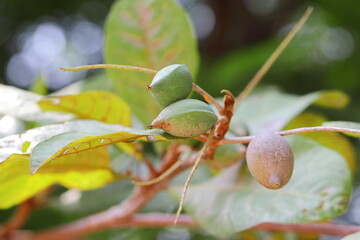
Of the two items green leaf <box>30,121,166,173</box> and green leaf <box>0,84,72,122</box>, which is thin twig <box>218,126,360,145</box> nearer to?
green leaf <box>30,121,166,173</box>

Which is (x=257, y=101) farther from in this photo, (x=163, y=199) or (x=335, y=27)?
(x=335, y=27)

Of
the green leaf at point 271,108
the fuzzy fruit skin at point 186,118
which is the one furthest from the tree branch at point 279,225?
the fuzzy fruit skin at point 186,118

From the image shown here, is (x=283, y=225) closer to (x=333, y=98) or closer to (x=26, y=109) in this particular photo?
(x=333, y=98)

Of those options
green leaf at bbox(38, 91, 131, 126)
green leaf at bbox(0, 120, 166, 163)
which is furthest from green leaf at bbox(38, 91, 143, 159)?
green leaf at bbox(0, 120, 166, 163)

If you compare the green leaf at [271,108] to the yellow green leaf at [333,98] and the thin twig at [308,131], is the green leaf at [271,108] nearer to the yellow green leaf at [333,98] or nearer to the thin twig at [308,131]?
the yellow green leaf at [333,98]

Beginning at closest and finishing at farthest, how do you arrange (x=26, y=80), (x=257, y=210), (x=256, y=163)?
(x=256, y=163), (x=257, y=210), (x=26, y=80)

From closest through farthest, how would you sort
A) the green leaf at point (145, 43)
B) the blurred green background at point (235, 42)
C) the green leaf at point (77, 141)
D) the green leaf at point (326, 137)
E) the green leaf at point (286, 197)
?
the green leaf at point (77, 141) → the green leaf at point (286, 197) → the green leaf at point (145, 43) → the green leaf at point (326, 137) → the blurred green background at point (235, 42)

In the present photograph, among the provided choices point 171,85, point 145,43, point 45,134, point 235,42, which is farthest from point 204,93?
point 235,42

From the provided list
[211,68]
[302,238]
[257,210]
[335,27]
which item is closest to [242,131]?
[257,210]
